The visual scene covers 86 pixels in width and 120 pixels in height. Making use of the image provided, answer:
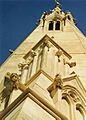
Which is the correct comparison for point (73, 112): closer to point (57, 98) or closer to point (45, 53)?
point (57, 98)

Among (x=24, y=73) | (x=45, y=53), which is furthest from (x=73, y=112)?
(x=45, y=53)

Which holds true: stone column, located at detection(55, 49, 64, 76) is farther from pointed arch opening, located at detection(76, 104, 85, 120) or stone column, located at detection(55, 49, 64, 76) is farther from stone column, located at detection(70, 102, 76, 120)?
stone column, located at detection(70, 102, 76, 120)

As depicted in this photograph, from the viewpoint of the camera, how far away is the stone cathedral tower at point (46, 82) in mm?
10867

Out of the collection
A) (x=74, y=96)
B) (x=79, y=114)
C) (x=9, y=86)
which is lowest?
(x=79, y=114)

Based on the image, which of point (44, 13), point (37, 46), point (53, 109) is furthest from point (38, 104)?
point (44, 13)

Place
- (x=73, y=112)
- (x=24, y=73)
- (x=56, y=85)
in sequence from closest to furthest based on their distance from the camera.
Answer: (x=56, y=85), (x=73, y=112), (x=24, y=73)

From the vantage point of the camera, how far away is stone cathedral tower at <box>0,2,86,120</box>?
35.7ft

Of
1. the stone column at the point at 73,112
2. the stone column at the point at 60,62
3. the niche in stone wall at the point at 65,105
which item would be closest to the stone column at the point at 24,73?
the stone column at the point at 60,62

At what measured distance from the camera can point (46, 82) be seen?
45.8ft

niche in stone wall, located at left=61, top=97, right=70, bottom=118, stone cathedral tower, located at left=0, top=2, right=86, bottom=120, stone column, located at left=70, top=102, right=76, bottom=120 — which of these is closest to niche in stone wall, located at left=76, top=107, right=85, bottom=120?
stone cathedral tower, located at left=0, top=2, right=86, bottom=120

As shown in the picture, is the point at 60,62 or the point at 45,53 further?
the point at 45,53

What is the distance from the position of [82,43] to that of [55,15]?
886 centimetres

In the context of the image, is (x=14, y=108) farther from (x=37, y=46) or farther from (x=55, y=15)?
(x=55, y=15)

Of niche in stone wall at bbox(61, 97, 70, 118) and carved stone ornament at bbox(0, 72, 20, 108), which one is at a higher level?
carved stone ornament at bbox(0, 72, 20, 108)
